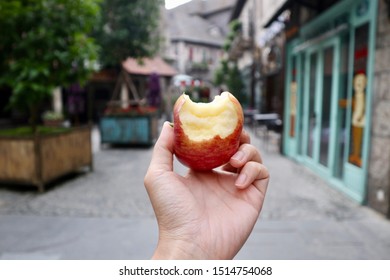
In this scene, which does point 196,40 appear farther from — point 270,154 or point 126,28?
point 270,154

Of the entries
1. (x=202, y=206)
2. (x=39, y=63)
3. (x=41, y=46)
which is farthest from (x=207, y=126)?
(x=41, y=46)

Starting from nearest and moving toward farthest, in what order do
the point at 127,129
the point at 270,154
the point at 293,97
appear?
the point at 293,97
the point at 270,154
the point at 127,129

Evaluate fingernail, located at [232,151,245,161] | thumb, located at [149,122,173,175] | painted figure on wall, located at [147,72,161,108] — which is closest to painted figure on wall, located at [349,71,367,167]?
fingernail, located at [232,151,245,161]

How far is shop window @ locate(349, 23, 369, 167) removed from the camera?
210 inches

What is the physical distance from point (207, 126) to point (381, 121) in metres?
4.18

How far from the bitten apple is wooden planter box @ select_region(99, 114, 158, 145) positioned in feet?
32.4

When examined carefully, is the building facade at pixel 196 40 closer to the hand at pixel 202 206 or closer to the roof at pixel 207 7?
the roof at pixel 207 7

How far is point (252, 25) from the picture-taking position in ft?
57.9

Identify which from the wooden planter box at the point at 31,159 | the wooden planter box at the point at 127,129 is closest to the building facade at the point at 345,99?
the wooden planter box at the point at 127,129

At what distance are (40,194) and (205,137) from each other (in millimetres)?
5454

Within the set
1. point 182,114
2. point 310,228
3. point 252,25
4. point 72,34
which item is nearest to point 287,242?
point 310,228

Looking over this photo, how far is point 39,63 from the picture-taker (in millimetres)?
5789

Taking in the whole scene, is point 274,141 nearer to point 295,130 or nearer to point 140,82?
point 295,130

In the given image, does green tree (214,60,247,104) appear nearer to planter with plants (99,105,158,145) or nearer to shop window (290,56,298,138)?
planter with plants (99,105,158,145)
